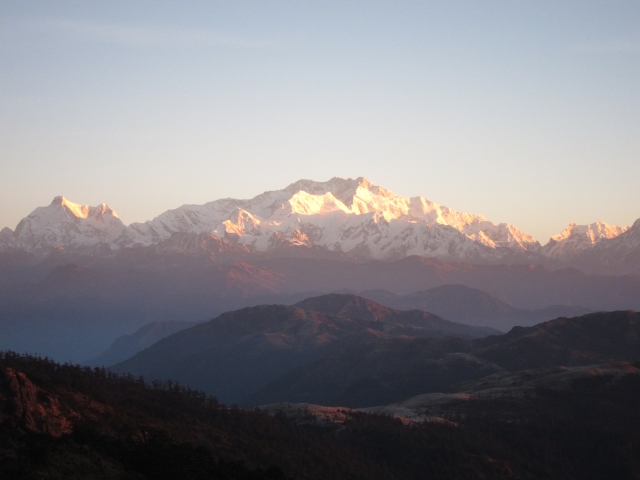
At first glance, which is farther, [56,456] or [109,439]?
[109,439]

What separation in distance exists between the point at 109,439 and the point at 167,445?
1033 centimetres

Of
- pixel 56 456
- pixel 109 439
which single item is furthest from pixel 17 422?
pixel 56 456

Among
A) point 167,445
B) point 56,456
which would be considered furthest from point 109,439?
point 56,456

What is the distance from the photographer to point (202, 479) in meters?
149

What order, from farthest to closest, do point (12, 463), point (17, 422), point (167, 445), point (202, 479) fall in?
1. point (17, 422)
2. point (167, 445)
3. point (202, 479)
4. point (12, 463)

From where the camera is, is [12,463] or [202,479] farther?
[202,479]

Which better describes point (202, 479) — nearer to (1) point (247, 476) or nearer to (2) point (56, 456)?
(1) point (247, 476)

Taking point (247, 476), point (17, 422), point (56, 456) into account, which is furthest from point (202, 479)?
point (17, 422)

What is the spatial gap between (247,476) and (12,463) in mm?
33404

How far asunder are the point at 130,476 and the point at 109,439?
94.2 feet

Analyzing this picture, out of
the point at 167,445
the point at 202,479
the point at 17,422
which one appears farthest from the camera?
the point at 17,422

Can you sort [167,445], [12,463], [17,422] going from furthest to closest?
[17,422] → [167,445] → [12,463]

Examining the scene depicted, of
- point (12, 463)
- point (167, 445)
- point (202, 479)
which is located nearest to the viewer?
point (12, 463)

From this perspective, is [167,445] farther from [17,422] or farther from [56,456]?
[17,422]
